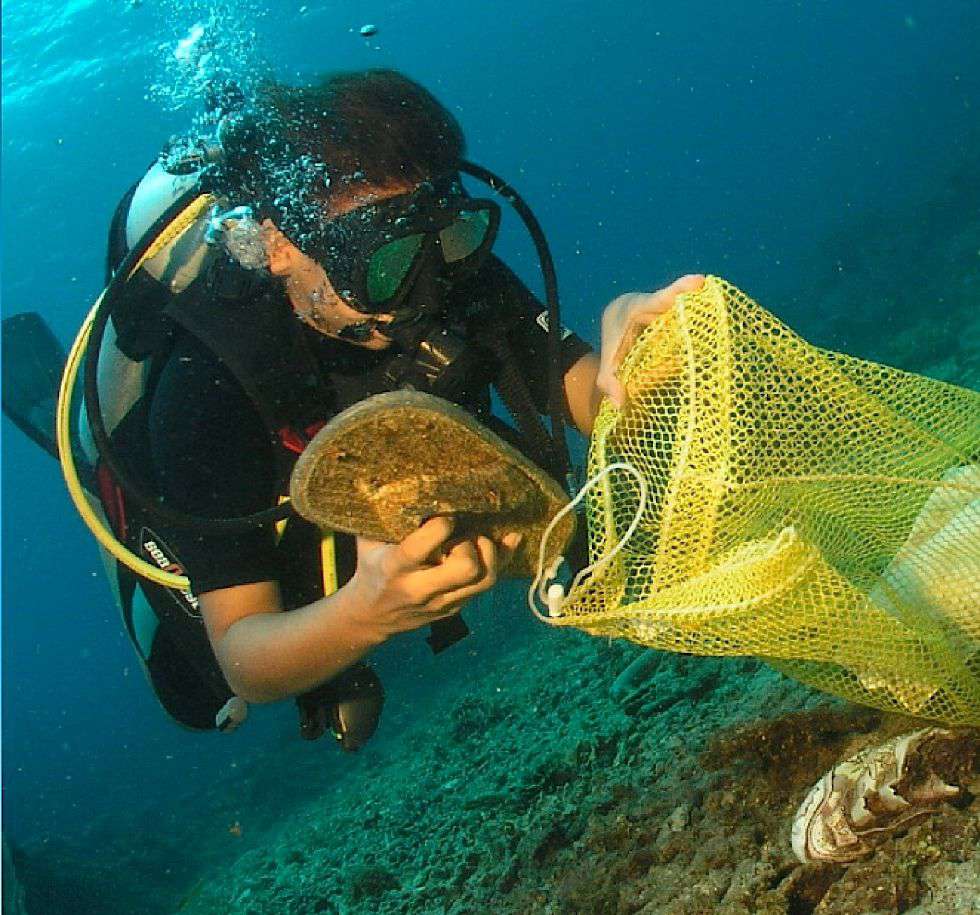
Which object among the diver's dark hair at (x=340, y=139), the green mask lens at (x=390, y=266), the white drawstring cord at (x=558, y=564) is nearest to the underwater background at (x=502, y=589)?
the diver's dark hair at (x=340, y=139)

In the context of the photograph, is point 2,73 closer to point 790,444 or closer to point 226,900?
point 226,900

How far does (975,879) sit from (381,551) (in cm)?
173

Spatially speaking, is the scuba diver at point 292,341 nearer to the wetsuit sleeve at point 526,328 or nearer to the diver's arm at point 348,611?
the diver's arm at point 348,611

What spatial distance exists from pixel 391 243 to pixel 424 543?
1249 millimetres

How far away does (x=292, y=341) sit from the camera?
108 inches

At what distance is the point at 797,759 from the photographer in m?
2.75

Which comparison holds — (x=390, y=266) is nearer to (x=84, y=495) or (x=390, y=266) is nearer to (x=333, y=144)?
(x=333, y=144)

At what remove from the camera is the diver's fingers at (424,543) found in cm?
175

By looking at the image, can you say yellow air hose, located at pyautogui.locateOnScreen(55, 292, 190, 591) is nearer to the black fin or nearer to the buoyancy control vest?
the buoyancy control vest

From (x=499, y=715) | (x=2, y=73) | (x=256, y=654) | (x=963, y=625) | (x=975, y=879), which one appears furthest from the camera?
(x=2, y=73)

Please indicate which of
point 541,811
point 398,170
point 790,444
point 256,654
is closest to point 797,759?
point 790,444

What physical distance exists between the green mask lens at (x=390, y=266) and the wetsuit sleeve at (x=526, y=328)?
0.79m

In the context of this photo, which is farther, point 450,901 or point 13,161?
point 13,161

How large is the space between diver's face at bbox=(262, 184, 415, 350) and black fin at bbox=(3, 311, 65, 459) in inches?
111
